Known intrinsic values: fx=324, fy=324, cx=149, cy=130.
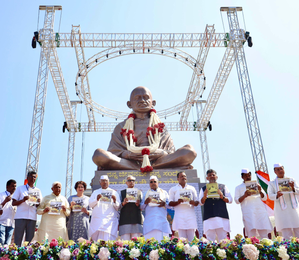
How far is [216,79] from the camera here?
45.1 ft

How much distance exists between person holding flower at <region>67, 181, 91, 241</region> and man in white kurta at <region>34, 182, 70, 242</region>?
97 millimetres

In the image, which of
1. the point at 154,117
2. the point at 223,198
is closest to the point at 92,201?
the point at 223,198

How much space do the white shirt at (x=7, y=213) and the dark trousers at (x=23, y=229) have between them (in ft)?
1.39

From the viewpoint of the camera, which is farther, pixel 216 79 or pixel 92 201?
pixel 216 79

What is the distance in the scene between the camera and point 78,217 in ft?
16.1

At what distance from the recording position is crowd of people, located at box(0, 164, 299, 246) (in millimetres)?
4730

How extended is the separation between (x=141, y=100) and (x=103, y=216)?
14.9 ft

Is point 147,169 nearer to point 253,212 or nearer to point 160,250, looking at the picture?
point 253,212

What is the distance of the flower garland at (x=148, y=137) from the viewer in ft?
24.3

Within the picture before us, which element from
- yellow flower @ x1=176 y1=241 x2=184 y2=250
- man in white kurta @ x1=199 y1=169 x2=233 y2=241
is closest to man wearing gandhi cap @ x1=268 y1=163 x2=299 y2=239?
man in white kurta @ x1=199 y1=169 x2=233 y2=241

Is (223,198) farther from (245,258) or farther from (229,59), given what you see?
(229,59)

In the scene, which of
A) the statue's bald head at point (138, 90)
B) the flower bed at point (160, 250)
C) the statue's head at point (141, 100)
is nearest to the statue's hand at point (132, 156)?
the statue's head at point (141, 100)

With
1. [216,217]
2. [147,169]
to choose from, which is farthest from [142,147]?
[216,217]

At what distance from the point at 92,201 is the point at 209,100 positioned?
1104 cm
